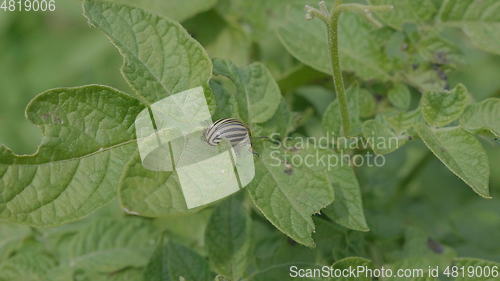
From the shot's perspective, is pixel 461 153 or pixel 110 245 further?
pixel 110 245

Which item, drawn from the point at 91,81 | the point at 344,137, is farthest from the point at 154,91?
the point at 91,81

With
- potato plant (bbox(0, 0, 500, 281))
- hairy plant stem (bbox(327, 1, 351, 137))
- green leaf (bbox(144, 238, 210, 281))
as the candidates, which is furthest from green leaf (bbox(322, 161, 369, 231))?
green leaf (bbox(144, 238, 210, 281))

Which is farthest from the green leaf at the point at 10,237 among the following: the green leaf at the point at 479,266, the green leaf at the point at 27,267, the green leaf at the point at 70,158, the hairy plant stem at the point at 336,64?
the green leaf at the point at 479,266

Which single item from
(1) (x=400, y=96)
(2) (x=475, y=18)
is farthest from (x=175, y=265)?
(2) (x=475, y=18)

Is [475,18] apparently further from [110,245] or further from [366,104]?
[110,245]

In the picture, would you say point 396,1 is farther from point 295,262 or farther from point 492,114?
point 295,262

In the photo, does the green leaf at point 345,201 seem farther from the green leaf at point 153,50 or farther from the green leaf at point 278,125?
the green leaf at point 153,50
